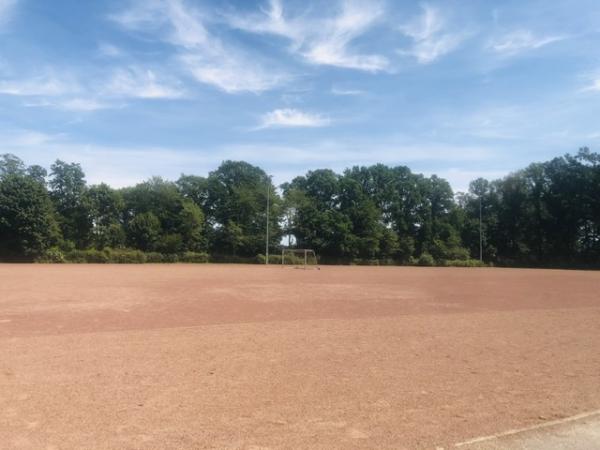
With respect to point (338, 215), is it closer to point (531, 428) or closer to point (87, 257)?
point (87, 257)

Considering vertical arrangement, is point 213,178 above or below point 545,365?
above

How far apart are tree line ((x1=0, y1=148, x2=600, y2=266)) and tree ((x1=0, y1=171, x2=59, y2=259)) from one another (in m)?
1.10

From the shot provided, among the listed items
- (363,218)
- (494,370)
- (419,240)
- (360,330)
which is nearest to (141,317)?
(360,330)

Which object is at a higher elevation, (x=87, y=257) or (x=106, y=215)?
(x=106, y=215)

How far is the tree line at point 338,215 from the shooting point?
6456 cm

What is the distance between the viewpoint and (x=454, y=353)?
828 centimetres

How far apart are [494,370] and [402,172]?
78.5 metres

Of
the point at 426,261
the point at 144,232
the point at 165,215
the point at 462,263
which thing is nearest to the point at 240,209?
the point at 165,215

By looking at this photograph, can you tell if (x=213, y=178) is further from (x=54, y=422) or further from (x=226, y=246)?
(x=54, y=422)

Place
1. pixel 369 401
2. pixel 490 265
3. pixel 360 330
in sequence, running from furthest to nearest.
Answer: pixel 490 265 < pixel 360 330 < pixel 369 401

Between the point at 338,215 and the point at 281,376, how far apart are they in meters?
64.8

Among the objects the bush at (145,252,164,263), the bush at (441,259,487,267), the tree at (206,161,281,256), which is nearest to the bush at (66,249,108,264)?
the bush at (145,252,164,263)

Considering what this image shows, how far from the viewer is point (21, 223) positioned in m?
53.1

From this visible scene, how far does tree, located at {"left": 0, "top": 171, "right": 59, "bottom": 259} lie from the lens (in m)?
53.1
